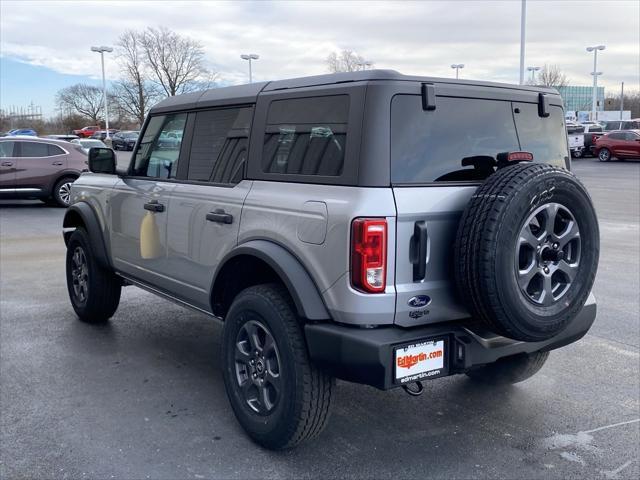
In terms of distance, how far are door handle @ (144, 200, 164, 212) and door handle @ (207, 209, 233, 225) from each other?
2.34 ft

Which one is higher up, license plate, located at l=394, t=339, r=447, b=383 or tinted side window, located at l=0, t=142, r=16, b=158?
tinted side window, located at l=0, t=142, r=16, b=158

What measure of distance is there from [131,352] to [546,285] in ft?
11.0

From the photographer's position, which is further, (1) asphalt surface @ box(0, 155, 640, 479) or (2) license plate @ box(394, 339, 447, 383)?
(1) asphalt surface @ box(0, 155, 640, 479)

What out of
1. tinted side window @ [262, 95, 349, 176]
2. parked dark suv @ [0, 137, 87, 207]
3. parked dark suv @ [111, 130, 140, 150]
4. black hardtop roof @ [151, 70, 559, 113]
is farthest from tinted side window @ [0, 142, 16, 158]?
parked dark suv @ [111, 130, 140, 150]

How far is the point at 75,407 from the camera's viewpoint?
4180 millimetres

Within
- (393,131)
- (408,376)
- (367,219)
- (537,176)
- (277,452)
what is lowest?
(277,452)

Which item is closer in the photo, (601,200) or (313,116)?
(313,116)

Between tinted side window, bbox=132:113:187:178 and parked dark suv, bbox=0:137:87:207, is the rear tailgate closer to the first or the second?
tinted side window, bbox=132:113:187:178

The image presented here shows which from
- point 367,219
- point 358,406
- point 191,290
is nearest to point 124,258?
point 191,290

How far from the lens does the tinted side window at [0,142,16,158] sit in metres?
15.3

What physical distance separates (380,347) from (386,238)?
491 mm

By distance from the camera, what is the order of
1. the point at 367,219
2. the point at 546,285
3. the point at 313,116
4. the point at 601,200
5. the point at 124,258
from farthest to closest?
the point at 601,200
the point at 124,258
the point at 313,116
the point at 546,285
the point at 367,219

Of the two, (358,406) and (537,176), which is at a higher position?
(537,176)

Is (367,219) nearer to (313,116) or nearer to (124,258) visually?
(313,116)
